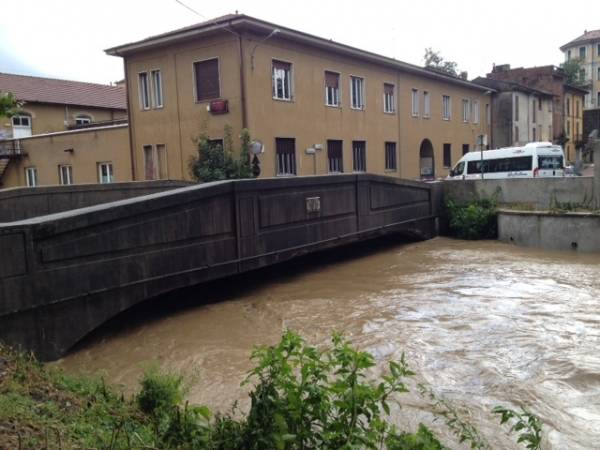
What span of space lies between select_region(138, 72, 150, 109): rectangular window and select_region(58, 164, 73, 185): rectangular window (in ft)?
20.9

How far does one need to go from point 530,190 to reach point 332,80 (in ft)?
33.0

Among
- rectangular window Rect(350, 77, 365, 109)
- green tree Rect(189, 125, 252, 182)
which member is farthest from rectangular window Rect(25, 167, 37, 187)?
rectangular window Rect(350, 77, 365, 109)

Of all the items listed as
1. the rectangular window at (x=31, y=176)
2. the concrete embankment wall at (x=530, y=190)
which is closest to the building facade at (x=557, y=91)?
the concrete embankment wall at (x=530, y=190)

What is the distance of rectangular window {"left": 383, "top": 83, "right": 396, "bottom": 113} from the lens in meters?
27.4

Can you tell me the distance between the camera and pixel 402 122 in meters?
28.8

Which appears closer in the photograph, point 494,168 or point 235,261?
point 235,261

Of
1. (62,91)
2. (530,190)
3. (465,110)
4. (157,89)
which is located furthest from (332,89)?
(62,91)

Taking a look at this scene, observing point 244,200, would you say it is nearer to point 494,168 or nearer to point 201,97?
point 201,97

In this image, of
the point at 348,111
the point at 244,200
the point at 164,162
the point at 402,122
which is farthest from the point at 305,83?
the point at 244,200

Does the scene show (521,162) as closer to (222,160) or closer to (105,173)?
(222,160)

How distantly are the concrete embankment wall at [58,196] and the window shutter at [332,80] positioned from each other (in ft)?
33.1

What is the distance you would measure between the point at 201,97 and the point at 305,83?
4.02 metres

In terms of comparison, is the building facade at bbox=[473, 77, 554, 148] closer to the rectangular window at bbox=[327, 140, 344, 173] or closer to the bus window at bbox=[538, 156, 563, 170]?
the bus window at bbox=[538, 156, 563, 170]

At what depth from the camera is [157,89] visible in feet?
74.7
